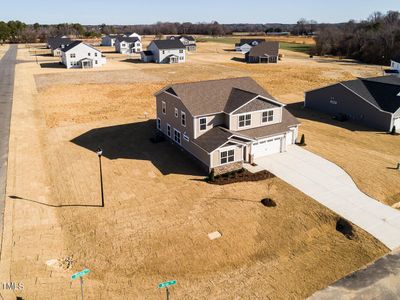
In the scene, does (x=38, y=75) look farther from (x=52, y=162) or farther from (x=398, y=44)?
(x=398, y=44)

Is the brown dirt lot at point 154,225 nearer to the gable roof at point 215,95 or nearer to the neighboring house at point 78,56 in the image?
the gable roof at point 215,95

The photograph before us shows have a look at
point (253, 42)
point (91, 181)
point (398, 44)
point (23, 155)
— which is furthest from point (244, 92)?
point (253, 42)

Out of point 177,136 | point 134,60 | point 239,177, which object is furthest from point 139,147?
point 134,60

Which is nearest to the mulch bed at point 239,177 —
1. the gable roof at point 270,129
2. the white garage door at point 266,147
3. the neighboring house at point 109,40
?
the white garage door at point 266,147

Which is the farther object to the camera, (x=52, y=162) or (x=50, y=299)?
(x=52, y=162)

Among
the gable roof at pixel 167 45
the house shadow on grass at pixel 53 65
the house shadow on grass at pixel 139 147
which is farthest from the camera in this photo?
the gable roof at pixel 167 45

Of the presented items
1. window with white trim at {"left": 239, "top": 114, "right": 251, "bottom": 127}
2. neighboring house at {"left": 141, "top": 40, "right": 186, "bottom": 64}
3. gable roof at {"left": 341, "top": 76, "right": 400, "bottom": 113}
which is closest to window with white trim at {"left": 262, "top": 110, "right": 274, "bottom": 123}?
window with white trim at {"left": 239, "top": 114, "right": 251, "bottom": 127}
